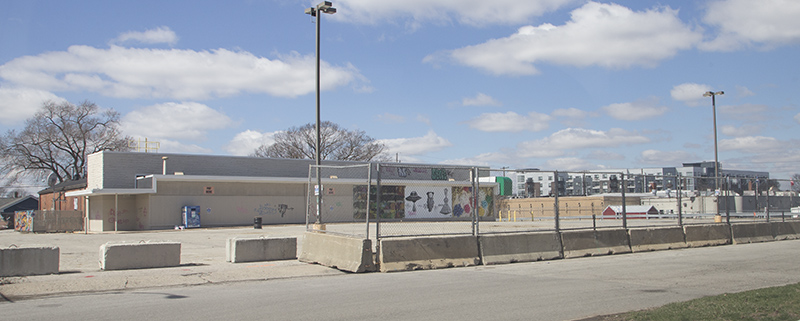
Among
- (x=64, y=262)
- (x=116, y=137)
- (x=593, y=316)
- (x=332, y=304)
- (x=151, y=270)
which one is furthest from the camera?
(x=116, y=137)

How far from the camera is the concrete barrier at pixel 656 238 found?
17.3 meters

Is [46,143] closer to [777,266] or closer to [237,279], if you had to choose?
[237,279]

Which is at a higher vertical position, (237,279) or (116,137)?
(116,137)

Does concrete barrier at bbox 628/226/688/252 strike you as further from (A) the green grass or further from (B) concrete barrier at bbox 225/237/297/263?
(B) concrete barrier at bbox 225/237/297/263

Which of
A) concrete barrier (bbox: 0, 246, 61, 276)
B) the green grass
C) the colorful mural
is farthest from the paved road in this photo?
the colorful mural

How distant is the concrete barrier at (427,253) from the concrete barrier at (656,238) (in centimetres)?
587

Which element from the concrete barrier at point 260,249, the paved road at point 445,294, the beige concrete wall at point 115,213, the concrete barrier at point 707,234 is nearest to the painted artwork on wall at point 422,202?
the paved road at point 445,294

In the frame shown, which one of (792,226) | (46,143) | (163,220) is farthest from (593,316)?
(46,143)

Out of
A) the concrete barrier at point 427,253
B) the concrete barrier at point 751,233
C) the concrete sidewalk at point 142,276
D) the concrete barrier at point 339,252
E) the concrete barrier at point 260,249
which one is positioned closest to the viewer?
the concrete sidewalk at point 142,276

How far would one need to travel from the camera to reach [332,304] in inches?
345

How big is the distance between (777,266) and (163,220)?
1391 inches

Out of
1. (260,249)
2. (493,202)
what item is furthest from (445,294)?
(493,202)

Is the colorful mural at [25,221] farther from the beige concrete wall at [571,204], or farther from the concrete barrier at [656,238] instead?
the concrete barrier at [656,238]

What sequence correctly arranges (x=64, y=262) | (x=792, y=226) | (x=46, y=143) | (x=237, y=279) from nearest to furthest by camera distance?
(x=237, y=279)
(x=64, y=262)
(x=792, y=226)
(x=46, y=143)
